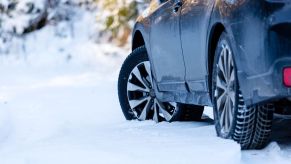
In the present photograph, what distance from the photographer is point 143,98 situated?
20.3 ft

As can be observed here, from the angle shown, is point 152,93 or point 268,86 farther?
point 152,93

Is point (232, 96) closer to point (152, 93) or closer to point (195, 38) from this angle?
point (195, 38)

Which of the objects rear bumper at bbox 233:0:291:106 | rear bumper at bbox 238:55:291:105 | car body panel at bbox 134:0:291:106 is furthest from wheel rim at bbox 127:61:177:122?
rear bumper at bbox 233:0:291:106

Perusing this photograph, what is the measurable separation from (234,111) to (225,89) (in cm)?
24

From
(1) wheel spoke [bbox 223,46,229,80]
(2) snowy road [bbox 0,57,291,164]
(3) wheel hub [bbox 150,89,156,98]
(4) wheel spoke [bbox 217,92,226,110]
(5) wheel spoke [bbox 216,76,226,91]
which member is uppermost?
(1) wheel spoke [bbox 223,46,229,80]

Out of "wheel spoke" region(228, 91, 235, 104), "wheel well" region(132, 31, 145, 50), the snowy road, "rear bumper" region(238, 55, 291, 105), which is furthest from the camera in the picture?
"wheel well" region(132, 31, 145, 50)

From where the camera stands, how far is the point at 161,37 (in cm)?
542

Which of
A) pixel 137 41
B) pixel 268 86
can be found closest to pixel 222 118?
pixel 268 86

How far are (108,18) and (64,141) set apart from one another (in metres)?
9.77

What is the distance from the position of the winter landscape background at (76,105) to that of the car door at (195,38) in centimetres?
35

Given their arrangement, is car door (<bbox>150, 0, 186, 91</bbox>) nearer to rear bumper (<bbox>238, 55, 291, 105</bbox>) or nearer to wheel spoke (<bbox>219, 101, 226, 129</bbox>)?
wheel spoke (<bbox>219, 101, 226, 129</bbox>)

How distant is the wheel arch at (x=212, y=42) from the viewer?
426 cm

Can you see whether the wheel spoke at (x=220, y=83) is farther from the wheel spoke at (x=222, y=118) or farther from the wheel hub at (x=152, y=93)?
the wheel hub at (x=152, y=93)

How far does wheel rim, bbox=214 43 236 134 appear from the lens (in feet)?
13.3
